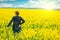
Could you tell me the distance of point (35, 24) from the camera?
187 inches

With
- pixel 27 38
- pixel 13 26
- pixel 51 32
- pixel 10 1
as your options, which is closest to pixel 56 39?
pixel 51 32

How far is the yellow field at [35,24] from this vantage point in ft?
14.7

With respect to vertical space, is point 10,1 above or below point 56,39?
above

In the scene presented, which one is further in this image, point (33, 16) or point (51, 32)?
point (33, 16)

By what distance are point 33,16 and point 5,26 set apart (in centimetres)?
67

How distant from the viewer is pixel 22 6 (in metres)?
4.79

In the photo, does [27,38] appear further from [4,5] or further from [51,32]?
[4,5]

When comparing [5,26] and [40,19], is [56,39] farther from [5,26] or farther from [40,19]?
[5,26]

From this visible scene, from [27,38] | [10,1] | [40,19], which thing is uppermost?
[10,1]

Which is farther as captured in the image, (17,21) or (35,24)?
(35,24)

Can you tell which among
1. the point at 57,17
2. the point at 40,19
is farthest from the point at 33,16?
the point at 57,17

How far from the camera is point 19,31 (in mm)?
4504

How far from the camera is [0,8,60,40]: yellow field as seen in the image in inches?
177

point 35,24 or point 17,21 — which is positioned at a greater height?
point 17,21
